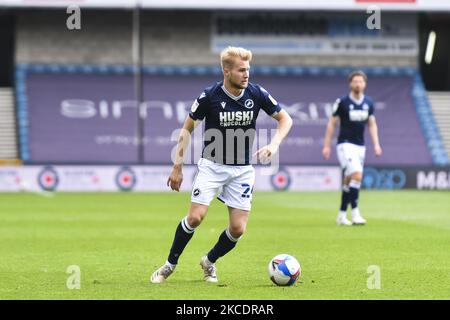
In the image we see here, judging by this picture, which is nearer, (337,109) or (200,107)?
(200,107)

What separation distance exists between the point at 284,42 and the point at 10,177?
13.6m

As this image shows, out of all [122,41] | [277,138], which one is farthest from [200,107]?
[122,41]

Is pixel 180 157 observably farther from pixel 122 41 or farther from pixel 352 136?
pixel 122 41

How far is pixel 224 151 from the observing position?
9.10 meters

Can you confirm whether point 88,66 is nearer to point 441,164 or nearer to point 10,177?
point 10,177

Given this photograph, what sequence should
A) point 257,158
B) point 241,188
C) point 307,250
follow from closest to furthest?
point 257,158 → point 241,188 → point 307,250

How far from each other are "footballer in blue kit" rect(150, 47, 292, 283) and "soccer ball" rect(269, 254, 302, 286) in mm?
513

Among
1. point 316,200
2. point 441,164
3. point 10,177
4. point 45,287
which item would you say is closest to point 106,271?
point 45,287

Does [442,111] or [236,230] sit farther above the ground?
[442,111]

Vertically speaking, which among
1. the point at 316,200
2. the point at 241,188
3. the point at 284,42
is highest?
the point at 284,42

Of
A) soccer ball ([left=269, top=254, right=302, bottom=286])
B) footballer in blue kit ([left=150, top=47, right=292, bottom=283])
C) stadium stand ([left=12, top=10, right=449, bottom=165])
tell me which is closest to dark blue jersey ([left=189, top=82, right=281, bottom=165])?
footballer in blue kit ([left=150, top=47, right=292, bottom=283])

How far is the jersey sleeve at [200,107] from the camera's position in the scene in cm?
903

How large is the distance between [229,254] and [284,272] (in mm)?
3200
